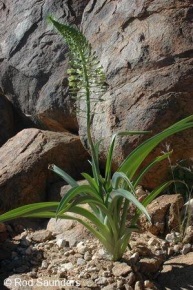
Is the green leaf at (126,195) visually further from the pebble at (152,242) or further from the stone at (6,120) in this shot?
the stone at (6,120)

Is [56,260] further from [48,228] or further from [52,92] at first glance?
[52,92]

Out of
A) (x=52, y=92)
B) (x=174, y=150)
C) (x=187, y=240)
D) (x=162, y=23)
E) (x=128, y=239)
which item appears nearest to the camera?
(x=128, y=239)

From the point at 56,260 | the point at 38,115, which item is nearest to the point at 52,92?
the point at 38,115

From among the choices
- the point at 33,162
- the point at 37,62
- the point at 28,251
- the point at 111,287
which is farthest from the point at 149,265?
the point at 37,62

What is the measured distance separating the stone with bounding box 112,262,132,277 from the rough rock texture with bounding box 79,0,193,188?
3.36ft

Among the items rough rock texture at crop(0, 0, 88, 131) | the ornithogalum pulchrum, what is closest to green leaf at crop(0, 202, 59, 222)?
the ornithogalum pulchrum

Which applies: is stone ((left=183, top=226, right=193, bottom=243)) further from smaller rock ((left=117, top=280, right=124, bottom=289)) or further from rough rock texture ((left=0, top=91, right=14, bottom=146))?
rough rock texture ((left=0, top=91, right=14, bottom=146))

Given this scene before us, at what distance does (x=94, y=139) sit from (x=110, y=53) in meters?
0.68

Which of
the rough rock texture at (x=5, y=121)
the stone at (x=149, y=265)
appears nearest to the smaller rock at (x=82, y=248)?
the stone at (x=149, y=265)

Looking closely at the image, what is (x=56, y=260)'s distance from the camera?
3.54m

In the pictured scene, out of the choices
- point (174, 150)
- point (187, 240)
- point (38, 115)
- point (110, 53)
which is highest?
point (110, 53)

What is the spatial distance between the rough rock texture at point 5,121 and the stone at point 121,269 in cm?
281

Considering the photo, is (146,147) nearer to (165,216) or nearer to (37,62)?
(165,216)

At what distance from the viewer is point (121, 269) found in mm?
3305
